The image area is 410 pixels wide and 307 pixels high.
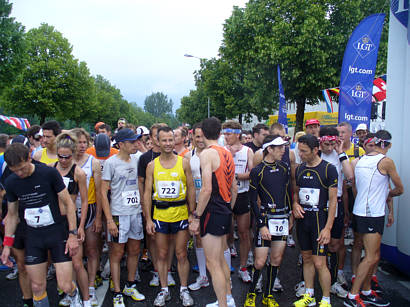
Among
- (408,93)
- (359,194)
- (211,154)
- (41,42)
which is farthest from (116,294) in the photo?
(41,42)

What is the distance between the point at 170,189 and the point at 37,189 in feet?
4.68

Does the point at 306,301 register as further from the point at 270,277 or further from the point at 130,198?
the point at 130,198

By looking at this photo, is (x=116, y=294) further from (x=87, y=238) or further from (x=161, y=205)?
(x=161, y=205)

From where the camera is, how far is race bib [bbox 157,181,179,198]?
12.6 feet

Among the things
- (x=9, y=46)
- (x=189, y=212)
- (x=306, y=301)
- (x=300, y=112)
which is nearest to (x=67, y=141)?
(x=189, y=212)

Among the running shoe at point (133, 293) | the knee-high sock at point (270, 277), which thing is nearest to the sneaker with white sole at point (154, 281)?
the running shoe at point (133, 293)

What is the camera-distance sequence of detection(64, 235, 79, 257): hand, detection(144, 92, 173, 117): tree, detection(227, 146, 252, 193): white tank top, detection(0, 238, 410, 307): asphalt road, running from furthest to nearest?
detection(144, 92, 173, 117): tree, detection(227, 146, 252, 193): white tank top, detection(0, 238, 410, 307): asphalt road, detection(64, 235, 79, 257): hand

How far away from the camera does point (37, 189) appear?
123 inches

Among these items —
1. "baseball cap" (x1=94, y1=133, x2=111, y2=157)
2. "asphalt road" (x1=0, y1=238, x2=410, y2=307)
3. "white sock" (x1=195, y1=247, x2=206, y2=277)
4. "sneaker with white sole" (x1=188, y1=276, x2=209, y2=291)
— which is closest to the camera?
"asphalt road" (x1=0, y1=238, x2=410, y2=307)

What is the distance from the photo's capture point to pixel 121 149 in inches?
159

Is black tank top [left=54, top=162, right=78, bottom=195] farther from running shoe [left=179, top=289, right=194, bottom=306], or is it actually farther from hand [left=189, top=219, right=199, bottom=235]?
running shoe [left=179, top=289, right=194, bottom=306]

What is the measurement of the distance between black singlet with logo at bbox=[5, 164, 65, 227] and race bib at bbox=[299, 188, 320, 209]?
270 cm

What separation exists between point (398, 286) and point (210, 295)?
2616mm

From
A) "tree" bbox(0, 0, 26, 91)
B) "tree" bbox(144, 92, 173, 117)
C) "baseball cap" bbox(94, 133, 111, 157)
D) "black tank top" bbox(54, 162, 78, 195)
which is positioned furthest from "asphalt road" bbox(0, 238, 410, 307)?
"tree" bbox(144, 92, 173, 117)
